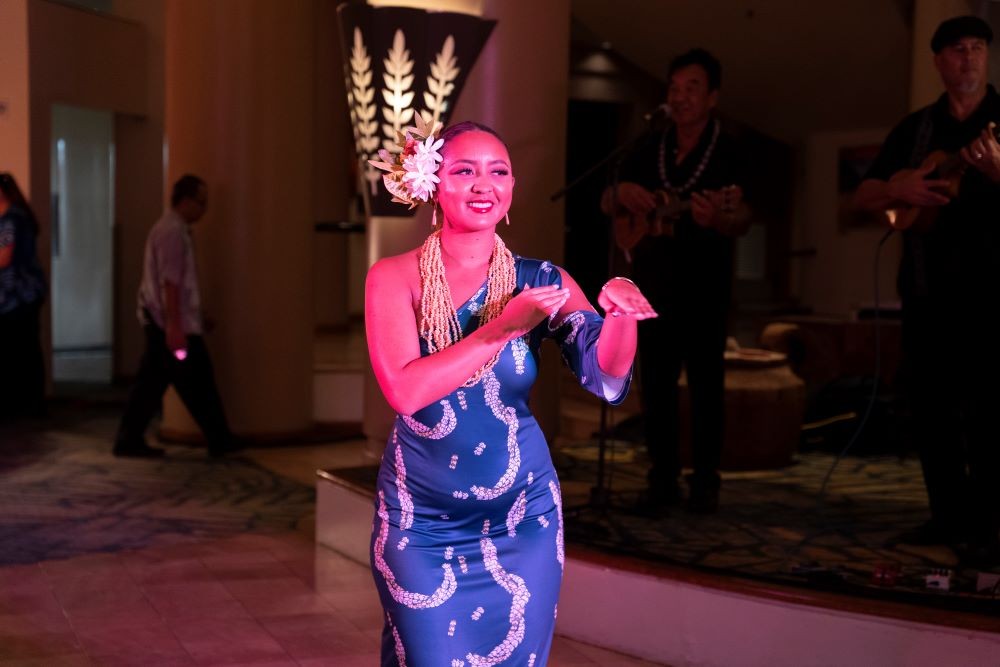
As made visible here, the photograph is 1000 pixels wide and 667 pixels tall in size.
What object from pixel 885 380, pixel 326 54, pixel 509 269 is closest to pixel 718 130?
pixel 509 269

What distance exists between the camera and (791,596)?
11.7 feet

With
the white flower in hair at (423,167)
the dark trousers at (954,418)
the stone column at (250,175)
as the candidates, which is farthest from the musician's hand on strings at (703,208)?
the stone column at (250,175)

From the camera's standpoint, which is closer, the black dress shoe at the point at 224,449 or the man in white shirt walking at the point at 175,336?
the man in white shirt walking at the point at 175,336

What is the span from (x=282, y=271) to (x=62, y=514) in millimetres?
2503

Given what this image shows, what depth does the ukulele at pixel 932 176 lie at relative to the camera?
3980mm

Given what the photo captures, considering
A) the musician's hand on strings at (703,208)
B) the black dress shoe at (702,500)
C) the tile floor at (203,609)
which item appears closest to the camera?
the tile floor at (203,609)

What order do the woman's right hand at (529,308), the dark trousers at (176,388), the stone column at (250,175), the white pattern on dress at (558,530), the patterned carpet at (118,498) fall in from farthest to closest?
the stone column at (250,175) < the dark trousers at (176,388) < the patterned carpet at (118,498) < the white pattern on dress at (558,530) < the woman's right hand at (529,308)

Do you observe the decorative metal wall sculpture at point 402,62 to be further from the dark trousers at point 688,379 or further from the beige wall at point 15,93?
the beige wall at point 15,93

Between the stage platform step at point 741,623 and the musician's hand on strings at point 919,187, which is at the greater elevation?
the musician's hand on strings at point 919,187

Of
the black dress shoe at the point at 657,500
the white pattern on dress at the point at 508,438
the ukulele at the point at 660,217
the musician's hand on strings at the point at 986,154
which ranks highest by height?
the musician's hand on strings at the point at 986,154

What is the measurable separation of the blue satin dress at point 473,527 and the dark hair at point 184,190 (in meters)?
4.97

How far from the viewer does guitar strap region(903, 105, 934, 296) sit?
163 inches

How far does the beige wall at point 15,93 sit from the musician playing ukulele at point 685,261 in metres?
6.04

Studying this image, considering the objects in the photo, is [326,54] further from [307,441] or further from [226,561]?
[226,561]
